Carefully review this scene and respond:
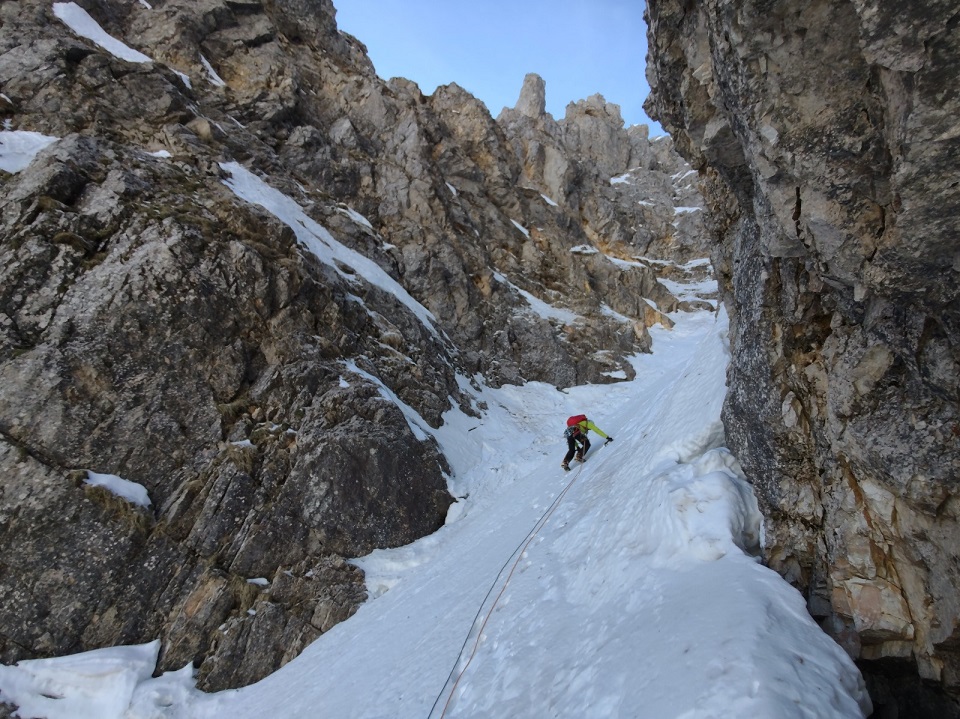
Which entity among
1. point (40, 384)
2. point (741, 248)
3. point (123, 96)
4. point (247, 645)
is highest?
point (123, 96)

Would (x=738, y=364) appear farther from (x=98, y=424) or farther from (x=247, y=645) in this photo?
(x=98, y=424)

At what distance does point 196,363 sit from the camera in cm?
1466

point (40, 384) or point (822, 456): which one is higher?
point (40, 384)

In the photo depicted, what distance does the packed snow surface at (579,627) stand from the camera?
180 inches

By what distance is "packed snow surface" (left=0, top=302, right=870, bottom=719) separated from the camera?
456 cm

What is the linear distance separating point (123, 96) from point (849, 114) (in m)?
29.7

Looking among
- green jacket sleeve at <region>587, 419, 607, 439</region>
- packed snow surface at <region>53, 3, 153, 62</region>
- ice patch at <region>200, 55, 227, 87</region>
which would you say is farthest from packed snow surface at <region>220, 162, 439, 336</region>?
ice patch at <region>200, 55, 227, 87</region>

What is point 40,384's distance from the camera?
12.3m

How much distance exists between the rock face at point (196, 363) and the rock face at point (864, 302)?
11424 millimetres

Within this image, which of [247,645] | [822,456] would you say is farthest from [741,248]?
[247,645]

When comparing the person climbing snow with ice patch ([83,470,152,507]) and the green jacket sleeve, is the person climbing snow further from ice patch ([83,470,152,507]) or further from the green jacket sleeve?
ice patch ([83,470,152,507])

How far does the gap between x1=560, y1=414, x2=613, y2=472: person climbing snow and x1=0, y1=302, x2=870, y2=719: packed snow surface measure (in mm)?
763

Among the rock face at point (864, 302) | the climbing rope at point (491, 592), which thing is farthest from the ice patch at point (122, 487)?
the rock face at point (864, 302)

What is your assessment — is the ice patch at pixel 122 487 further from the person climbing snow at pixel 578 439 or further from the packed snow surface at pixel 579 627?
the person climbing snow at pixel 578 439
